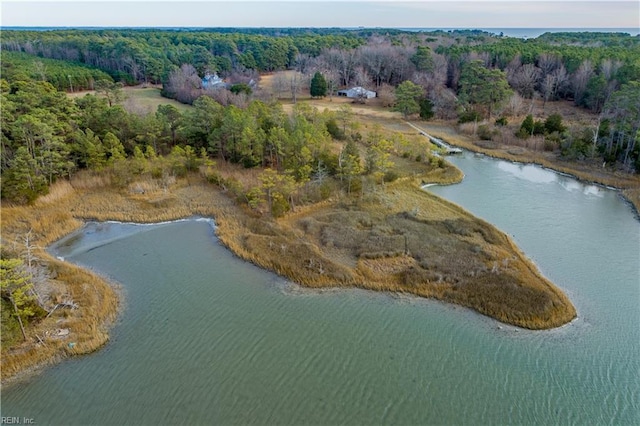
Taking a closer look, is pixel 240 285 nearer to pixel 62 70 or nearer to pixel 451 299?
pixel 451 299

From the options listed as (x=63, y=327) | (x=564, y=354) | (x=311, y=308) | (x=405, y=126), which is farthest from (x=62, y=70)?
(x=564, y=354)

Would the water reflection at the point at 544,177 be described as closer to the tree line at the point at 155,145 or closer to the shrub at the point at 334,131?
the tree line at the point at 155,145

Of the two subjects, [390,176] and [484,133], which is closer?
[390,176]

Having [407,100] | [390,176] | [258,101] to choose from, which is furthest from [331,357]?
[407,100]

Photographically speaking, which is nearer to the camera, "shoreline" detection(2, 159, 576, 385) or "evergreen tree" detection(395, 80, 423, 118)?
"shoreline" detection(2, 159, 576, 385)

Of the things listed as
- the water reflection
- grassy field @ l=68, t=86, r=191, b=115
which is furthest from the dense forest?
the water reflection

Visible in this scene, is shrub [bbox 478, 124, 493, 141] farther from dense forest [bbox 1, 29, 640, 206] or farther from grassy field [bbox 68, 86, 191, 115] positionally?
grassy field [bbox 68, 86, 191, 115]

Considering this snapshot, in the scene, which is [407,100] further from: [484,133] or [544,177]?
[544,177]
